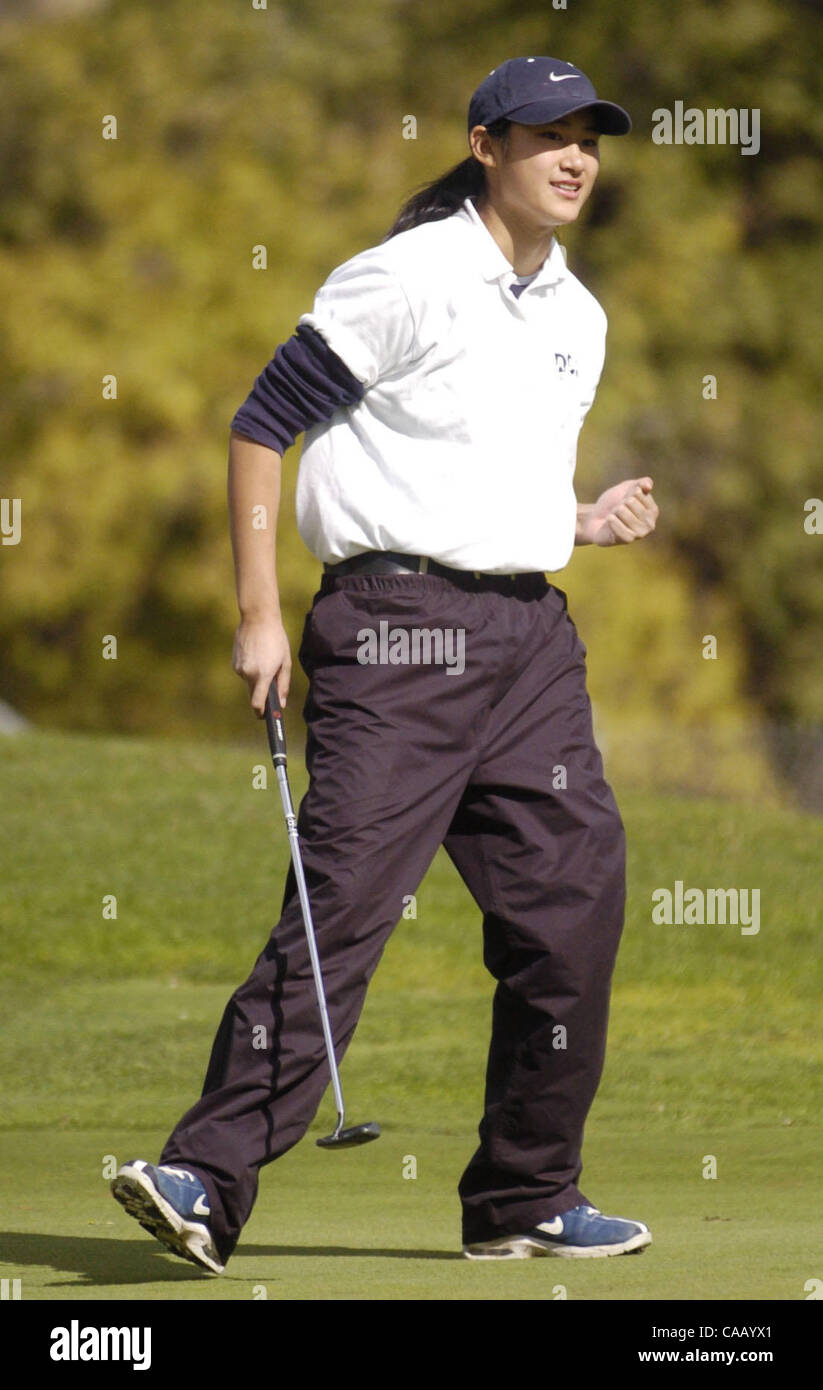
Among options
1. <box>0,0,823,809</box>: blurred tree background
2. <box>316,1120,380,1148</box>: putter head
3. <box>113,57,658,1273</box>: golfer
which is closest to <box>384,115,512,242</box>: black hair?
<box>113,57,658,1273</box>: golfer

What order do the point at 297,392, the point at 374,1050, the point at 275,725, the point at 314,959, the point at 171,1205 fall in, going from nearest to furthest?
1. the point at 171,1205
2. the point at 314,959
3. the point at 297,392
4. the point at 275,725
5. the point at 374,1050

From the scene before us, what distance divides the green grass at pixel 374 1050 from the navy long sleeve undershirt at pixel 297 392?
1585 mm

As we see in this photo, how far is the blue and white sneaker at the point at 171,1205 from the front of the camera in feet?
13.5

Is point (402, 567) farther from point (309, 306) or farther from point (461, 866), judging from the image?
point (309, 306)

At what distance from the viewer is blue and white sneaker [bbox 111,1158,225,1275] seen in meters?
4.11

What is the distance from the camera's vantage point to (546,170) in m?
4.61

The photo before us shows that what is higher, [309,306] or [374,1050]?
[309,306]

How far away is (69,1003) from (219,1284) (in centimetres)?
585

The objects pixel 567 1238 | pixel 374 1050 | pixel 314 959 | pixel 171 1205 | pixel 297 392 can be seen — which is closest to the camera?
pixel 171 1205

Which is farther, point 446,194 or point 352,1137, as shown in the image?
point 446,194

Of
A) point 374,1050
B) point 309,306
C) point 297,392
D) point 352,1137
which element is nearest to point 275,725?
point 297,392

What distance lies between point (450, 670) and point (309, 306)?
16003 millimetres

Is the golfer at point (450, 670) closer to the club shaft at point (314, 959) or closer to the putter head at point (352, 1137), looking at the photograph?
the club shaft at point (314, 959)

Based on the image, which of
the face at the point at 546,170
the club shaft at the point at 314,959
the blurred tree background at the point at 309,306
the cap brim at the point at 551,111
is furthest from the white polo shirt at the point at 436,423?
the blurred tree background at the point at 309,306
